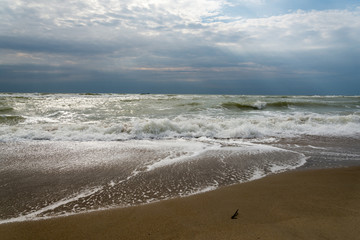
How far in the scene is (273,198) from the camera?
3178 mm

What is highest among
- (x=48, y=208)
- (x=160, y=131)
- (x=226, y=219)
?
(x=160, y=131)

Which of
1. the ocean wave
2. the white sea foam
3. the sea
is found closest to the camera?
the white sea foam

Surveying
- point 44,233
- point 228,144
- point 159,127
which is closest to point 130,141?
point 159,127

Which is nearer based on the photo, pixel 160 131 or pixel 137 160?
pixel 137 160

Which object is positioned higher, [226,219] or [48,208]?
[226,219]

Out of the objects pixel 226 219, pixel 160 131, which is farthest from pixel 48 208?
pixel 160 131

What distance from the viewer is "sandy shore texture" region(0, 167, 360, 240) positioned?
232 cm

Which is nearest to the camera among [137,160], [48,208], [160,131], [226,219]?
[226,219]

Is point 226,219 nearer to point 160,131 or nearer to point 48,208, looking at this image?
point 48,208

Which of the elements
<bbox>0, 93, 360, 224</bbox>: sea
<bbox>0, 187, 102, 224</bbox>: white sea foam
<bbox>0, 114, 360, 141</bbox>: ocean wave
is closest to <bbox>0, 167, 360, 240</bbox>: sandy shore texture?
<bbox>0, 187, 102, 224</bbox>: white sea foam

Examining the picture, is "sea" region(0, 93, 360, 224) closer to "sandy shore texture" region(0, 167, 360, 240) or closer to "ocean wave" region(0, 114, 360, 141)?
"ocean wave" region(0, 114, 360, 141)

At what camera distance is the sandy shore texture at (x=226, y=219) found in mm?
2320

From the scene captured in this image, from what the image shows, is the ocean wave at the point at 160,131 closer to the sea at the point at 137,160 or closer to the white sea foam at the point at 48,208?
the sea at the point at 137,160

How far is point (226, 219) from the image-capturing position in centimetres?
259
